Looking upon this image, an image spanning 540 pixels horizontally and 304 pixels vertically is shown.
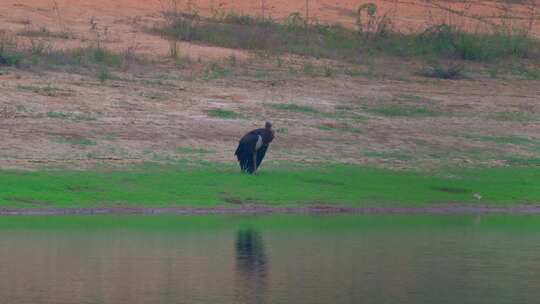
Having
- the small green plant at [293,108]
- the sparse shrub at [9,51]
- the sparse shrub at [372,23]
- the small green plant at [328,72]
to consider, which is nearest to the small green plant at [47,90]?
the sparse shrub at [9,51]

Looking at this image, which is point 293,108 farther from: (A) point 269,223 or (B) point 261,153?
(A) point 269,223

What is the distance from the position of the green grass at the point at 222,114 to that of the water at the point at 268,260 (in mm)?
7167

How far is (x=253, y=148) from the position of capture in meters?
26.5

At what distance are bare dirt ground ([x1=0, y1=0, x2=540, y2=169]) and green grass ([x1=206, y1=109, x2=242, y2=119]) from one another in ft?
0.09

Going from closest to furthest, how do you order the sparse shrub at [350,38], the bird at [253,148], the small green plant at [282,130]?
the bird at [253,148] < the small green plant at [282,130] < the sparse shrub at [350,38]

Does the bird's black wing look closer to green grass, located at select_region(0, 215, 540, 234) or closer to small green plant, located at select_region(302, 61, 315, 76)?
green grass, located at select_region(0, 215, 540, 234)

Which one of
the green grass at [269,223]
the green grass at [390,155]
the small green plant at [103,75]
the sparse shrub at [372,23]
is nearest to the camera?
the green grass at [269,223]

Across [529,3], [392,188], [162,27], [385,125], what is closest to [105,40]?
[162,27]

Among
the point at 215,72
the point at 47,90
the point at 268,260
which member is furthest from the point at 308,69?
the point at 268,260

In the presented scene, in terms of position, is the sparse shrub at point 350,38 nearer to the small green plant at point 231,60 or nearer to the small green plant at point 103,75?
the small green plant at point 231,60

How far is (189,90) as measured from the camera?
3322 centimetres

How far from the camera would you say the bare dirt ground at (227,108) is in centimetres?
2859

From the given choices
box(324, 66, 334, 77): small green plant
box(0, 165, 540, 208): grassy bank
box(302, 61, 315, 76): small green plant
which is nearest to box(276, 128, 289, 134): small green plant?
box(0, 165, 540, 208): grassy bank

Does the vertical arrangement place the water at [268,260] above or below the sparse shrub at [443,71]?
below
